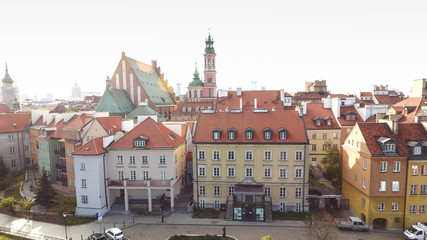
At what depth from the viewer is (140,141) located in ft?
130

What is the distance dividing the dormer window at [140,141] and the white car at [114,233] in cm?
1168

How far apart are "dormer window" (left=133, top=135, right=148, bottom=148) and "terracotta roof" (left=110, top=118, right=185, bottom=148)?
523 millimetres

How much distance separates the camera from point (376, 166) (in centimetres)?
3250

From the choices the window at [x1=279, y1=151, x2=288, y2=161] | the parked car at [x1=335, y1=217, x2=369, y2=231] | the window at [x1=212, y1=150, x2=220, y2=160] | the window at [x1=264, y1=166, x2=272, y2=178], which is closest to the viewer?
the parked car at [x1=335, y1=217, x2=369, y2=231]

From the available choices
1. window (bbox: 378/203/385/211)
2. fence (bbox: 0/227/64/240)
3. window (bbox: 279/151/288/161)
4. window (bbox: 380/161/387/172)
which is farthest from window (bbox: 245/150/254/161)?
fence (bbox: 0/227/64/240)

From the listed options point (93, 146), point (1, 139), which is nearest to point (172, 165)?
point (93, 146)

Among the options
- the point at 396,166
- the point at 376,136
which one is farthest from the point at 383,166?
the point at 376,136

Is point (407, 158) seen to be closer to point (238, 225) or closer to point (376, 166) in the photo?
point (376, 166)

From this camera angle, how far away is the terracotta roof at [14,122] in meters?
63.8

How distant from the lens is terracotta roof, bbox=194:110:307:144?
1510 inches

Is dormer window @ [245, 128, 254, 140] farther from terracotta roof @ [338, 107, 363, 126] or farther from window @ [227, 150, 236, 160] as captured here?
terracotta roof @ [338, 107, 363, 126]

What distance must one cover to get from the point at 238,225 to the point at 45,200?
2962cm

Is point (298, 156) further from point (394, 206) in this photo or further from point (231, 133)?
point (394, 206)

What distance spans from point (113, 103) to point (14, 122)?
22.9 meters
